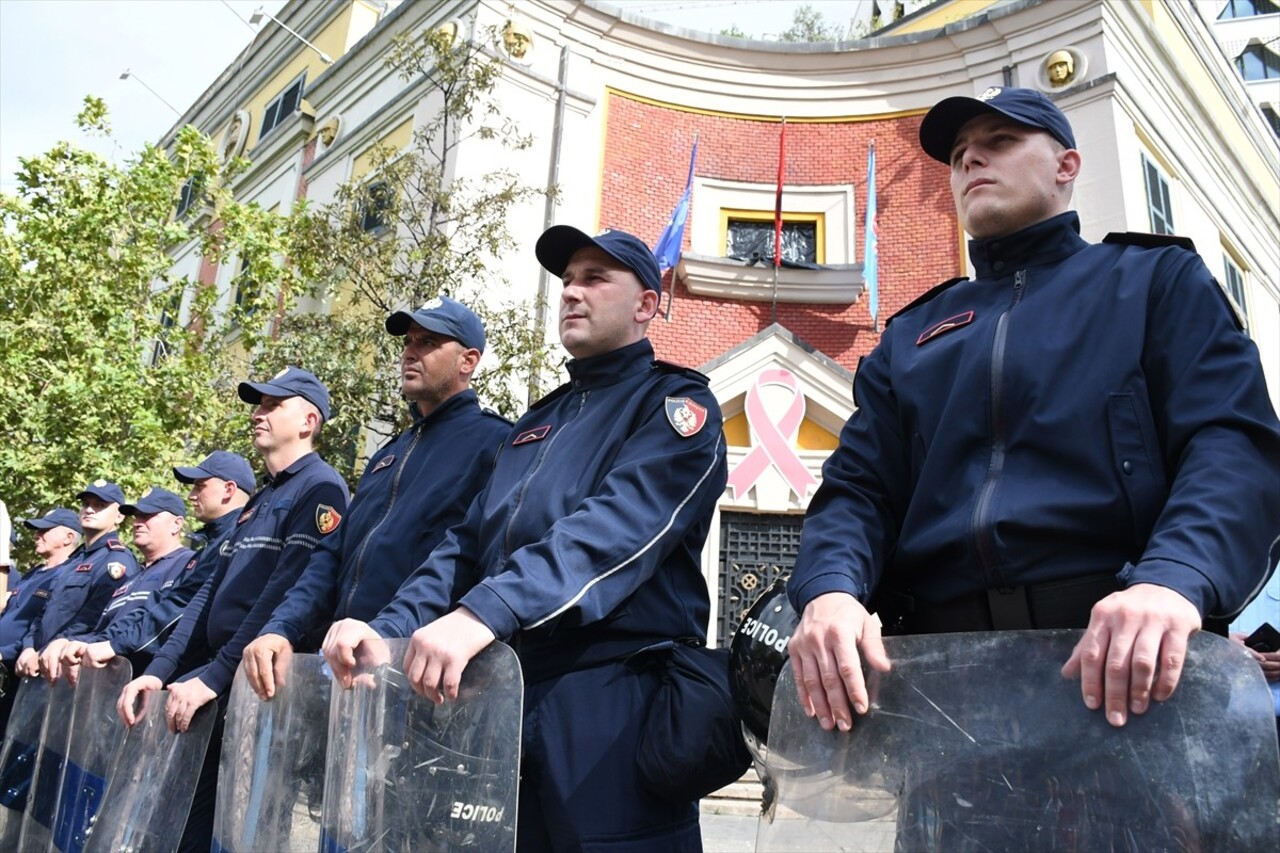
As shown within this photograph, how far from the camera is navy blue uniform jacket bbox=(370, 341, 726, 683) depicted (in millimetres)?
2281

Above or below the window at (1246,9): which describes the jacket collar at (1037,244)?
below

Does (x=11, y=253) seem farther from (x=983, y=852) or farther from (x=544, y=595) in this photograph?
(x=983, y=852)

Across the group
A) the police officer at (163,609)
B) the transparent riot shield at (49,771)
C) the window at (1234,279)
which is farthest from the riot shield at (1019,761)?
the window at (1234,279)

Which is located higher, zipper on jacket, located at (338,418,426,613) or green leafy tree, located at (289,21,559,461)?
green leafy tree, located at (289,21,559,461)

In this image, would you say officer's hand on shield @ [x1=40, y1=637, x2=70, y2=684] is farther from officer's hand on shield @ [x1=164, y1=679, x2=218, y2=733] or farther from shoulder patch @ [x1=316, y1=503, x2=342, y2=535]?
shoulder patch @ [x1=316, y1=503, x2=342, y2=535]

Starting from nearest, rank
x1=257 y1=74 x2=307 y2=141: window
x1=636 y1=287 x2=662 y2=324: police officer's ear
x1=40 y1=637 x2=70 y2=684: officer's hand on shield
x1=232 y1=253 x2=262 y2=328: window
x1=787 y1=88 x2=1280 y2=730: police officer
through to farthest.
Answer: x1=787 y1=88 x2=1280 y2=730: police officer
x1=636 y1=287 x2=662 y2=324: police officer's ear
x1=40 y1=637 x2=70 y2=684: officer's hand on shield
x1=232 y1=253 x2=262 y2=328: window
x1=257 y1=74 x2=307 y2=141: window

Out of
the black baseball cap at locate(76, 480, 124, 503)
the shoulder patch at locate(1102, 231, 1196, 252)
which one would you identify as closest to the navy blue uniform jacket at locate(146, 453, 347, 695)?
the shoulder patch at locate(1102, 231, 1196, 252)

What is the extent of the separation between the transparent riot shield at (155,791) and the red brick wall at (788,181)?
28.0 feet

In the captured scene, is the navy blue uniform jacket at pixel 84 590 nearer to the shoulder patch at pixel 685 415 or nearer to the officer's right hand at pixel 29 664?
the officer's right hand at pixel 29 664

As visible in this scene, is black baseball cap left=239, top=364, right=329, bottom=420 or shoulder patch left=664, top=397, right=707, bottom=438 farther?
black baseball cap left=239, top=364, right=329, bottom=420

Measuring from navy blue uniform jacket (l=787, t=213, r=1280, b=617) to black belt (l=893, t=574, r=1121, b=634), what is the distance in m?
0.02

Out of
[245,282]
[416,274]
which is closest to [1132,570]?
[416,274]

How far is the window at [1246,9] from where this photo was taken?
34.0 metres

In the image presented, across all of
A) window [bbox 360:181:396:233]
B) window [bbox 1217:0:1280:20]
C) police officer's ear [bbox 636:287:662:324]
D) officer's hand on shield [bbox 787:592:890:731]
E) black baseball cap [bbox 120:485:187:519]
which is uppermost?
window [bbox 1217:0:1280:20]
